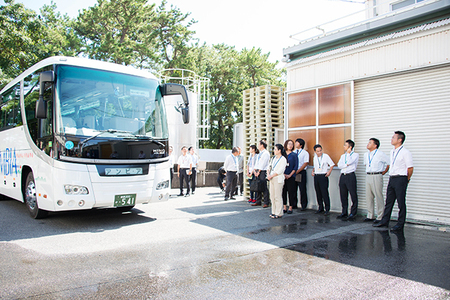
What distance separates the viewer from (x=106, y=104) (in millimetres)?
7070

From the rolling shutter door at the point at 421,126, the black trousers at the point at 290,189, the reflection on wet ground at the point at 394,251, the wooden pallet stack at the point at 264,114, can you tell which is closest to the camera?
the reflection on wet ground at the point at 394,251

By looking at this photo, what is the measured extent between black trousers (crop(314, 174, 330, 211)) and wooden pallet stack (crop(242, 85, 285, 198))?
2530 mm

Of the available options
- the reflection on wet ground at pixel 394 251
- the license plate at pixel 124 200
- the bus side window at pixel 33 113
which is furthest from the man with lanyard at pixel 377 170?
the bus side window at pixel 33 113

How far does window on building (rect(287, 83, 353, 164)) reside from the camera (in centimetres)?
947

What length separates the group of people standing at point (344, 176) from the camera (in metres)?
7.12

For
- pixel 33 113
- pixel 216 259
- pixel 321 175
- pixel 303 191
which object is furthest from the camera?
pixel 303 191

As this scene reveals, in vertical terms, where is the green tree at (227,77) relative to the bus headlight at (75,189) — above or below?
above

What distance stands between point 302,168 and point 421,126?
3164 mm

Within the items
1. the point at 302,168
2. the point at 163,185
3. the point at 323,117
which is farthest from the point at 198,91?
the point at 163,185

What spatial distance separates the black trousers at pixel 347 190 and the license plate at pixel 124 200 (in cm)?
513

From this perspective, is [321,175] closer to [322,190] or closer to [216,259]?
[322,190]

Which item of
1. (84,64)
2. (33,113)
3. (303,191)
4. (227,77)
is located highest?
(227,77)

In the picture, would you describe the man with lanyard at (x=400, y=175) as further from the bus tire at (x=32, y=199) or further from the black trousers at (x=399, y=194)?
the bus tire at (x=32, y=199)

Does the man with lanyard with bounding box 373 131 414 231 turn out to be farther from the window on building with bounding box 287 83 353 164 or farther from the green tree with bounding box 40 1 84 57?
the green tree with bounding box 40 1 84 57
